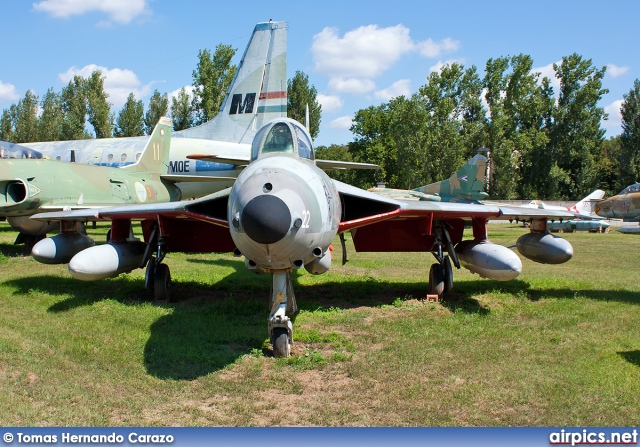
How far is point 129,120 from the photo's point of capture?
54031mm

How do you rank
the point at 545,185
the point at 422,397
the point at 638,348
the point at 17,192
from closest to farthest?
1. the point at 422,397
2. the point at 638,348
3. the point at 17,192
4. the point at 545,185

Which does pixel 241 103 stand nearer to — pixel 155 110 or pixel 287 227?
pixel 287 227

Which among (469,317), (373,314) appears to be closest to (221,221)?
(373,314)

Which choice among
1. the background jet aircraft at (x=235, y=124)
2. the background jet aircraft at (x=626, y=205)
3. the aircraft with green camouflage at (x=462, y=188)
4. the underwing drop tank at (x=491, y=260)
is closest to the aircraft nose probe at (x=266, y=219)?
the underwing drop tank at (x=491, y=260)

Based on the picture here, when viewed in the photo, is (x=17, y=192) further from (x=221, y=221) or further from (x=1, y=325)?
(x=221, y=221)

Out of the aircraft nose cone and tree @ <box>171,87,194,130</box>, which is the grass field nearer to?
the aircraft nose cone

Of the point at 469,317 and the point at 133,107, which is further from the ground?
the point at 133,107

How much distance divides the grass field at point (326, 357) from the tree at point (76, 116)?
43.0 m

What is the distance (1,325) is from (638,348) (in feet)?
25.6

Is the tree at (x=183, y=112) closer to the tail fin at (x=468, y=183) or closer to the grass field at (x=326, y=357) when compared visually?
the tail fin at (x=468, y=183)

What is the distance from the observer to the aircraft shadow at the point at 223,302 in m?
5.56

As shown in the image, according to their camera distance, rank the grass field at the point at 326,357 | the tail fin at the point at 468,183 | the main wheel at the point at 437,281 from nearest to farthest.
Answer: the grass field at the point at 326,357 < the main wheel at the point at 437,281 < the tail fin at the point at 468,183

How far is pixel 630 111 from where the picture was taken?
50.8 meters

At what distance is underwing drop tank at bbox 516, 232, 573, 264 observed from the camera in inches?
360
